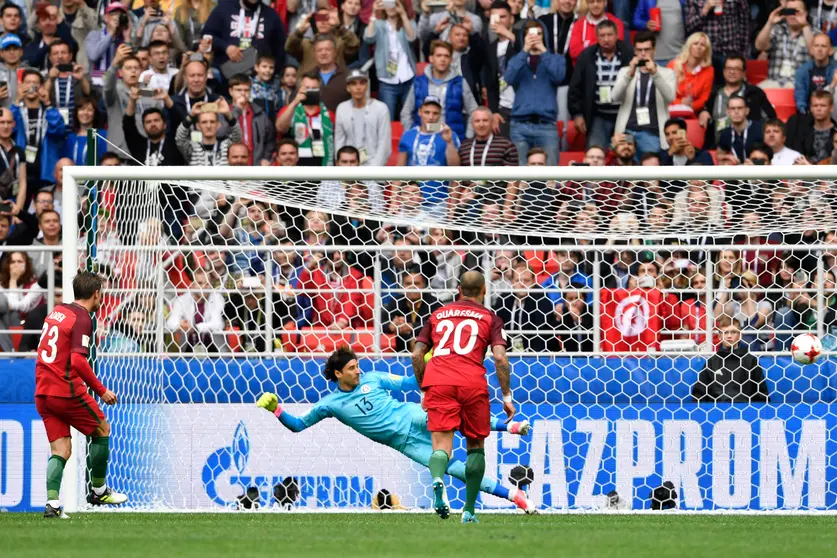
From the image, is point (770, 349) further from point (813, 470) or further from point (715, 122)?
point (715, 122)

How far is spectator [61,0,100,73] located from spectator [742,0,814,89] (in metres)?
7.78

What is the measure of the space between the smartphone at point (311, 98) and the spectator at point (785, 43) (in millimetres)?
5022

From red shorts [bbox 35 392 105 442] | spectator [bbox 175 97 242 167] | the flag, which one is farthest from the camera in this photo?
spectator [bbox 175 97 242 167]

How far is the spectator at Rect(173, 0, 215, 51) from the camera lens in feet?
53.4

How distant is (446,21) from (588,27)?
1.59 m

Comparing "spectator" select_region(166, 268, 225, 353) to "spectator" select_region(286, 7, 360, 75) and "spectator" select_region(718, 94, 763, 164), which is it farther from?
"spectator" select_region(718, 94, 763, 164)

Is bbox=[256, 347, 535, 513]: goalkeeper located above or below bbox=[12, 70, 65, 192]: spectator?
below

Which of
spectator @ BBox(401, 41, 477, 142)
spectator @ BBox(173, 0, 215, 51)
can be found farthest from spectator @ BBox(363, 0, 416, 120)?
spectator @ BBox(173, 0, 215, 51)

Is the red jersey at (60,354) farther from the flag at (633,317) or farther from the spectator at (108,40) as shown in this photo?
the spectator at (108,40)

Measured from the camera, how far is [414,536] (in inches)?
304

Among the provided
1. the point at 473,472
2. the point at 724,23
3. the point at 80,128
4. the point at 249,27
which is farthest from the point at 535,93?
the point at 473,472

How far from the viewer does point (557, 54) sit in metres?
14.7

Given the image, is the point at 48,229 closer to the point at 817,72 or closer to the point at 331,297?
the point at 331,297

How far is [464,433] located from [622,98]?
6.48 m
